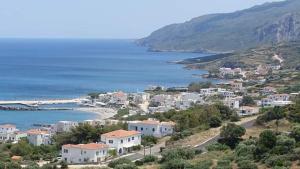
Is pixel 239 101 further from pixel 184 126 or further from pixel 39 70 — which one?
pixel 39 70

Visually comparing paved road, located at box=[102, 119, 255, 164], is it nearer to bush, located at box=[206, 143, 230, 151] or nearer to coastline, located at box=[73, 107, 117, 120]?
bush, located at box=[206, 143, 230, 151]

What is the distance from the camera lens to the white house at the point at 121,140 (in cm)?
3734

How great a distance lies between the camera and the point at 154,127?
4531 cm

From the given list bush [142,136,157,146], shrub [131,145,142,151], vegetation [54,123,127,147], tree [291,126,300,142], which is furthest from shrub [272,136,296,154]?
vegetation [54,123,127,147]

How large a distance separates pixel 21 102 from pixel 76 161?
54.6 m

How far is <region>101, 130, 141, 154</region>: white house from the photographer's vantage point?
37344 mm

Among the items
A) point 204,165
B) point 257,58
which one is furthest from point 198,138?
point 257,58

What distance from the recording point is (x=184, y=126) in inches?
1690

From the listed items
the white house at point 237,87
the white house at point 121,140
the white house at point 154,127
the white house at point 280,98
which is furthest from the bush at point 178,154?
the white house at point 237,87

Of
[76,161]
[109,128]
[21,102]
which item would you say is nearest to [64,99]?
[21,102]

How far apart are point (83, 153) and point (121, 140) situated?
3.98 meters

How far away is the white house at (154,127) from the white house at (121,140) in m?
4.48

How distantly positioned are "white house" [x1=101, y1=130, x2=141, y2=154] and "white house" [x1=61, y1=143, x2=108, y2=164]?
2.52 meters

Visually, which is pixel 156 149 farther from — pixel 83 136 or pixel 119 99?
pixel 119 99
